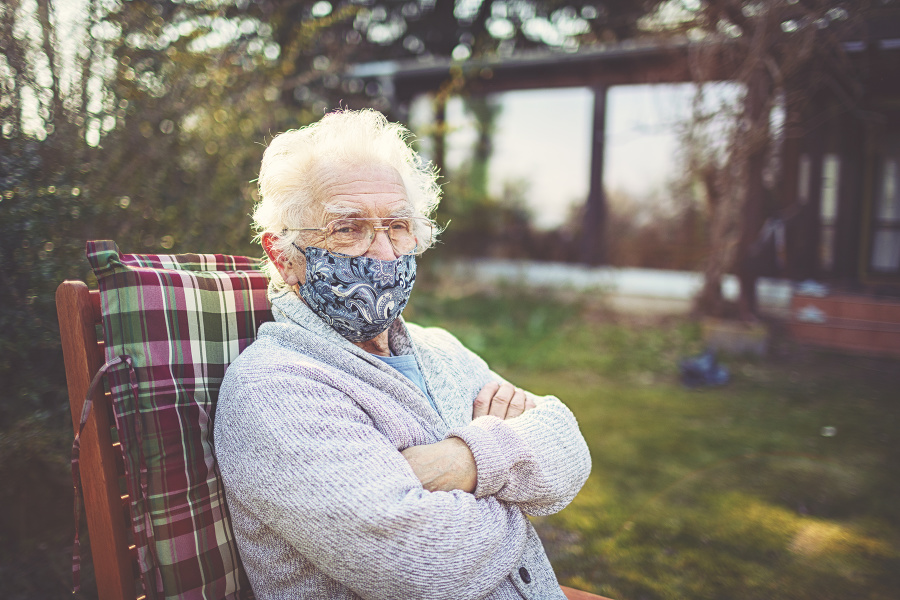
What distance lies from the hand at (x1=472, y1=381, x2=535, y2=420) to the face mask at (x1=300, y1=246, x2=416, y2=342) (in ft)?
1.22

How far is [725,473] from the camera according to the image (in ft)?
11.4

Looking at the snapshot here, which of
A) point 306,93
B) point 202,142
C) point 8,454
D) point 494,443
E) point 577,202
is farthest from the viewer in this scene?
point 577,202

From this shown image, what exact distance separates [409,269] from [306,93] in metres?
5.35

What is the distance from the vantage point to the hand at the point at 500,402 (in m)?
1.64

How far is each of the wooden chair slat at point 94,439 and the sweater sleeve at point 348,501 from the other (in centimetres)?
26

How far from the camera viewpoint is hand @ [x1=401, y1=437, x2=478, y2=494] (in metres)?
1.23

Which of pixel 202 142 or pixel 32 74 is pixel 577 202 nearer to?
pixel 202 142

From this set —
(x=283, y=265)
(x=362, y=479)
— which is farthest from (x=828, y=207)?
(x=362, y=479)

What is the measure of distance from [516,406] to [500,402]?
0.15ft

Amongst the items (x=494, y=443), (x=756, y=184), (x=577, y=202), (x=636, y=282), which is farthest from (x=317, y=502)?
(x=577, y=202)

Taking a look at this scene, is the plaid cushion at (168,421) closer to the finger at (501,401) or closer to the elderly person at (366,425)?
the elderly person at (366,425)

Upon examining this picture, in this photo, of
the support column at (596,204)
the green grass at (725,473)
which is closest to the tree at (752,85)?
the green grass at (725,473)

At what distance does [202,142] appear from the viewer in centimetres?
310

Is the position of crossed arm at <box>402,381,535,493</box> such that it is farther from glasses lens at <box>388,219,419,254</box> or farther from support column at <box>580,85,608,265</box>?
support column at <box>580,85,608,265</box>
